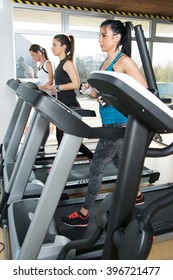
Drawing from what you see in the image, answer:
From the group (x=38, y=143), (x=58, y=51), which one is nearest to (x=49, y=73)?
(x=58, y=51)

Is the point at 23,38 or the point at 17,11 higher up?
the point at 17,11

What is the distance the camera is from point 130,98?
78cm

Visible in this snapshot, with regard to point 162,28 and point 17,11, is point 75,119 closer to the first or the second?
point 17,11

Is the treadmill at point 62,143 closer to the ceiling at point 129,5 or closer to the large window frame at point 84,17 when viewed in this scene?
the large window frame at point 84,17

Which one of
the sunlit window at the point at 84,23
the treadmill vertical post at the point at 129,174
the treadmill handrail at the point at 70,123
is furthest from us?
the sunlit window at the point at 84,23

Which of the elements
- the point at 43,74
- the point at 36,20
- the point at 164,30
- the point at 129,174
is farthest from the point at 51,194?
the point at 164,30

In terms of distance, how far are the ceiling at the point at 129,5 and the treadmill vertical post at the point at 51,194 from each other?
11.1 feet

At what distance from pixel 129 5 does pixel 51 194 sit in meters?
3.84

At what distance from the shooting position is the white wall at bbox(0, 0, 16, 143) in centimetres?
333

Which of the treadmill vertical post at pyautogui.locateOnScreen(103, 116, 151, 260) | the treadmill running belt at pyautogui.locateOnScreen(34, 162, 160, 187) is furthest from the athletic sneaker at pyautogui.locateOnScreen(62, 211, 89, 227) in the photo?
the treadmill vertical post at pyautogui.locateOnScreen(103, 116, 151, 260)

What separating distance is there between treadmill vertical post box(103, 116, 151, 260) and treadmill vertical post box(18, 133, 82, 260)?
1.13 ft

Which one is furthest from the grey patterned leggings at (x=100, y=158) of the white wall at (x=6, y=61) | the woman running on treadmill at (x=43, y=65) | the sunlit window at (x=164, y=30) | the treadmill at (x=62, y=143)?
the sunlit window at (x=164, y=30)

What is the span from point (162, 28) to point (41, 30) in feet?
8.21

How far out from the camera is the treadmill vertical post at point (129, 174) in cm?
90
